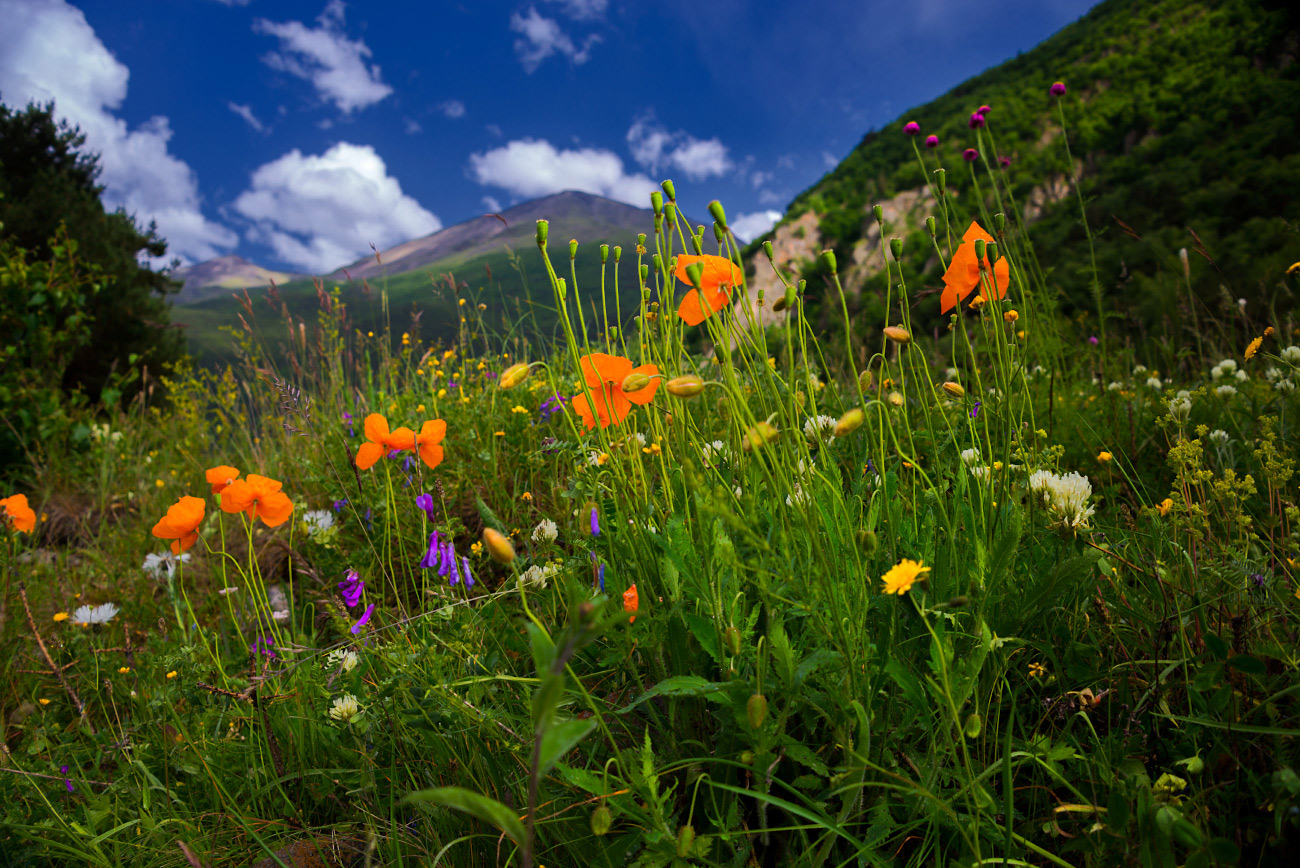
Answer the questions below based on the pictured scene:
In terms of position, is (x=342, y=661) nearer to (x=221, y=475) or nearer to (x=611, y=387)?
(x=221, y=475)

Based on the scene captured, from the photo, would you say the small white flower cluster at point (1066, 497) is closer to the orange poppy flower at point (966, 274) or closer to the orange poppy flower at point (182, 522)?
the orange poppy flower at point (966, 274)

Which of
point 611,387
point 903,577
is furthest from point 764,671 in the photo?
point 611,387

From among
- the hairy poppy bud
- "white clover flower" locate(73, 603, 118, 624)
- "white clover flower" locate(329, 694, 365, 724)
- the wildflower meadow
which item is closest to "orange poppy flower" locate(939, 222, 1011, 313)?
the wildflower meadow

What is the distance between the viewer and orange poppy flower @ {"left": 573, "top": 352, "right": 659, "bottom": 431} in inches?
37.0

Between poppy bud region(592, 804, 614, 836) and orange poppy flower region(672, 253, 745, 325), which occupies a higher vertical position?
orange poppy flower region(672, 253, 745, 325)

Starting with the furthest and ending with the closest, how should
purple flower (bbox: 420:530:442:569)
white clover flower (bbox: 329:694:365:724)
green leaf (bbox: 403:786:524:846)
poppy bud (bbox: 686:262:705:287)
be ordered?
purple flower (bbox: 420:530:442:569) < white clover flower (bbox: 329:694:365:724) < poppy bud (bbox: 686:262:705:287) < green leaf (bbox: 403:786:524:846)

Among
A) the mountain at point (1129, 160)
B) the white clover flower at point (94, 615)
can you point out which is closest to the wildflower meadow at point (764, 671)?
the white clover flower at point (94, 615)

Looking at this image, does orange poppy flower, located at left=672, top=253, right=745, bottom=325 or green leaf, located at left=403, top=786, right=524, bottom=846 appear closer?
green leaf, located at left=403, top=786, right=524, bottom=846

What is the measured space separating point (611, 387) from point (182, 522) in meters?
1.01

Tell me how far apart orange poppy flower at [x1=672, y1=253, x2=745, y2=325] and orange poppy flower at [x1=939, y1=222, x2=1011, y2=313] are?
1.15 ft

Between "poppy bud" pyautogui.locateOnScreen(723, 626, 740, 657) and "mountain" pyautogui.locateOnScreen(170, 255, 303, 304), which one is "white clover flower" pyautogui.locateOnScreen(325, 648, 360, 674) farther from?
"mountain" pyautogui.locateOnScreen(170, 255, 303, 304)

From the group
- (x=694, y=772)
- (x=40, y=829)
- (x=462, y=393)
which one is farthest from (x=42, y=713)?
(x=694, y=772)

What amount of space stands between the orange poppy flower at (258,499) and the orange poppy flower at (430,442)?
7.9 inches

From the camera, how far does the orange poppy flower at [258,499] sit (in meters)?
1.28
